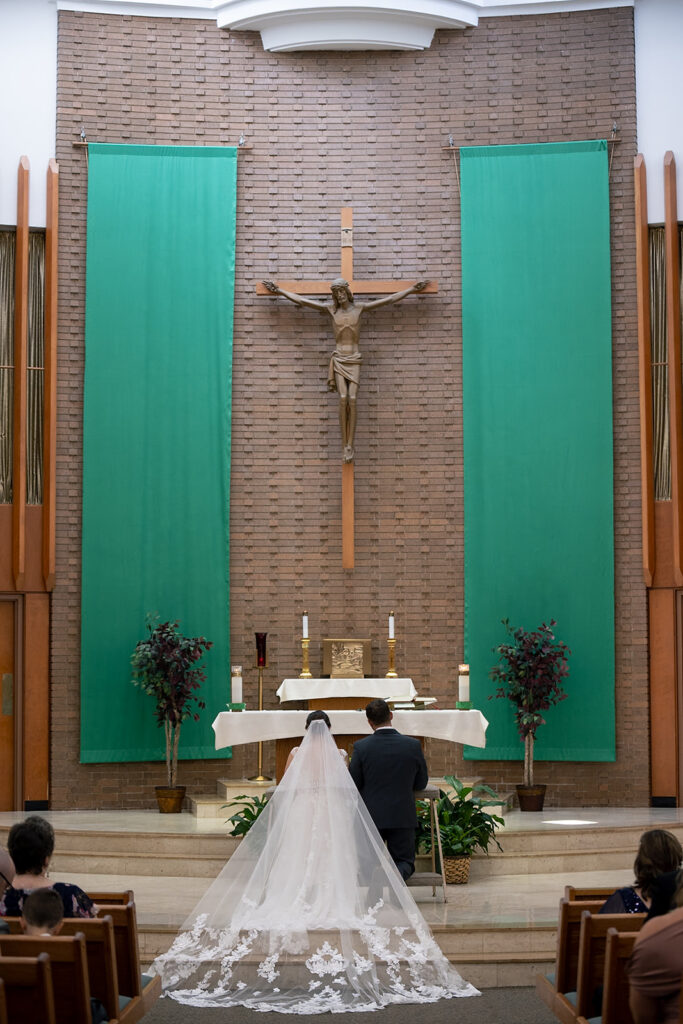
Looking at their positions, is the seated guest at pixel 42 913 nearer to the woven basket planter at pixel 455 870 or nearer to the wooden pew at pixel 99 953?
the wooden pew at pixel 99 953

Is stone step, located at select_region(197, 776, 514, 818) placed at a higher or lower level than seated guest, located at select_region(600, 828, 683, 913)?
lower

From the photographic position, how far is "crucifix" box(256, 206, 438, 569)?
425 inches

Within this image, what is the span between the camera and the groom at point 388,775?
6645 millimetres

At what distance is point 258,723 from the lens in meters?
8.98

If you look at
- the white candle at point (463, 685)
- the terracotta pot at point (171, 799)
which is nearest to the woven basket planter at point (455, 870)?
the white candle at point (463, 685)

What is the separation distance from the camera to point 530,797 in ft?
32.9

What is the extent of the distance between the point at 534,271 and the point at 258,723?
473cm

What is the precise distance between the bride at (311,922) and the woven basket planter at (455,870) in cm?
153

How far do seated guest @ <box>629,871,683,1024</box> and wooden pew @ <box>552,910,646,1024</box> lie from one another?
57 cm

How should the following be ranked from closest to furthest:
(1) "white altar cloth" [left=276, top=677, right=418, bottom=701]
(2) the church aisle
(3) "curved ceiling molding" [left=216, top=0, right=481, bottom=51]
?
(2) the church aisle
(1) "white altar cloth" [left=276, top=677, right=418, bottom=701]
(3) "curved ceiling molding" [left=216, top=0, right=481, bottom=51]

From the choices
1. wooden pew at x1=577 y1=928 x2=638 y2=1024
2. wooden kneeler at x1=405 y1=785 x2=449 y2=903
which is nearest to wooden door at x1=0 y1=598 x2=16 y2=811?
wooden kneeler at x1=405 y1=785 x2=449 y2=903

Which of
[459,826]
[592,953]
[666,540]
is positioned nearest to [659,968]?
[592,953]

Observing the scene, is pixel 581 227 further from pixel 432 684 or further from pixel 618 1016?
pixel 618 1016

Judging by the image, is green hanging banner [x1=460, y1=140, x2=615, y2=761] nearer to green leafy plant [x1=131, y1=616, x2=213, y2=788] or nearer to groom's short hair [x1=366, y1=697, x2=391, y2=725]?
green leafy plant [x1=131, y1=616, x2=213, y2=788]
